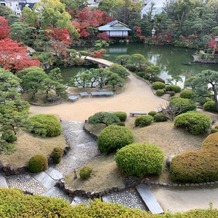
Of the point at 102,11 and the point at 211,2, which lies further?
the point at 102,11

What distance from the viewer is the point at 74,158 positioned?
15133mm

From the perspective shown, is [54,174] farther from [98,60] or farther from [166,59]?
[166,59]

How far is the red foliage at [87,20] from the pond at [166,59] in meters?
4.28

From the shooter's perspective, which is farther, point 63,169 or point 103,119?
point 103,119

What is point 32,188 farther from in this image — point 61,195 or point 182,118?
point 182,118

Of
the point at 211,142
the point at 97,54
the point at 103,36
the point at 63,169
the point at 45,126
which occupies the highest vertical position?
the point at 103,36

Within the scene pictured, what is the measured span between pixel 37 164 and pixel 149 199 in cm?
537

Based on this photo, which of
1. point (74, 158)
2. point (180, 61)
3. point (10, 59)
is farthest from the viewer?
point (180, 61)

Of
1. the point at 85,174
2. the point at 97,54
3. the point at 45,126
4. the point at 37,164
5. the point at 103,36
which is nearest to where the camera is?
the point at 85,174

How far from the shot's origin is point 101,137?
47.8 feet

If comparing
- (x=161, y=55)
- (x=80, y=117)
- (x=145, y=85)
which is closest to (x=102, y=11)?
(x=161, y=55)

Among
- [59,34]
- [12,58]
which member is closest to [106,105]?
[12,58]

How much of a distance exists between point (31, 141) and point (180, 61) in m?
25.7

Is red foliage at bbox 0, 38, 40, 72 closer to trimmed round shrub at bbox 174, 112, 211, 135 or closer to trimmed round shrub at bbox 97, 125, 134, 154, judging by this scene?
trimmed round shrub at bbox 97, 125, 134, 154
